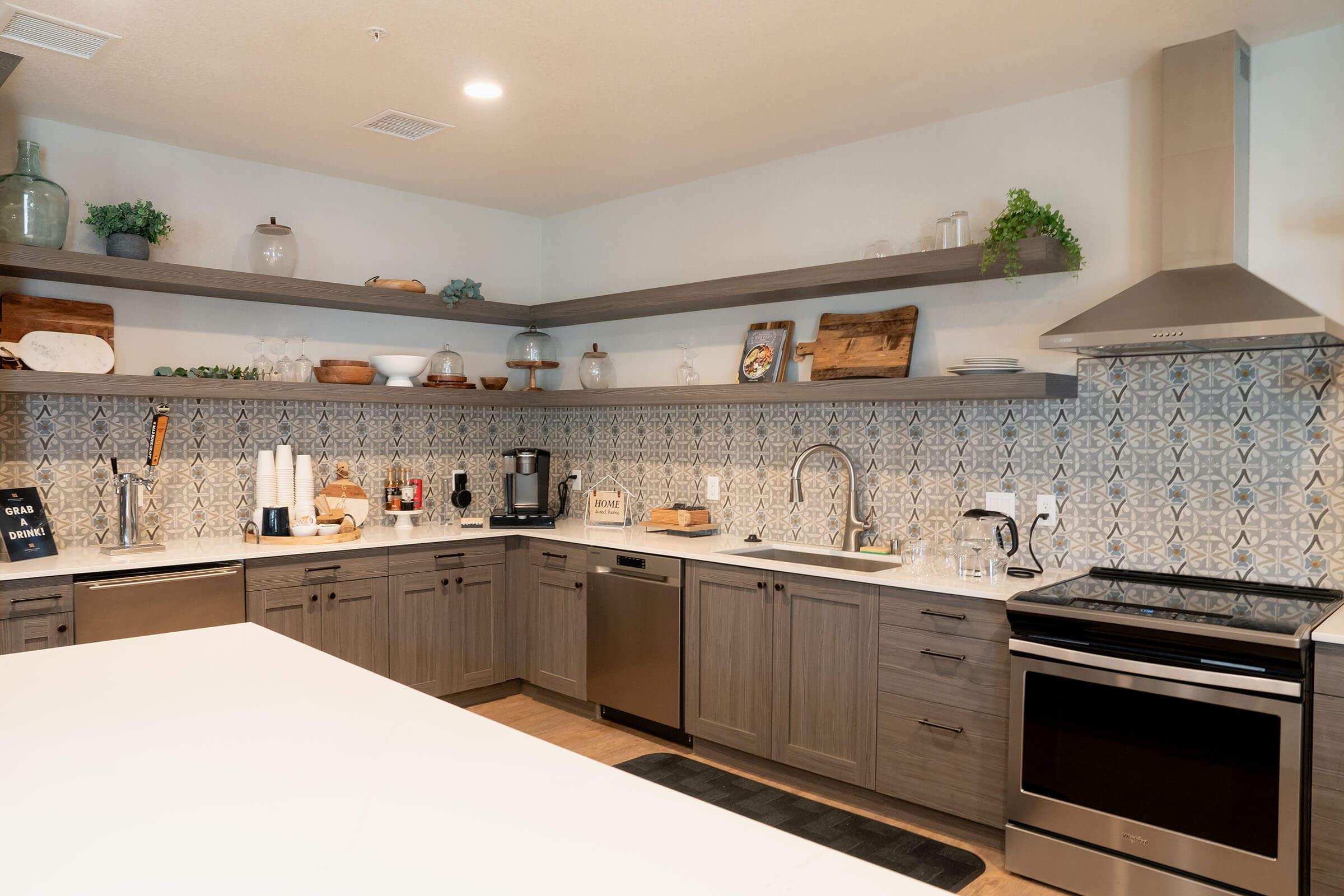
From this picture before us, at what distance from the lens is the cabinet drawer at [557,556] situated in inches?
171

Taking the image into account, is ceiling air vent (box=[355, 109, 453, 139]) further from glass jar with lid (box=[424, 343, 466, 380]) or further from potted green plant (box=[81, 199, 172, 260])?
glass jar with lid (box=[424, 343, 466, 380])

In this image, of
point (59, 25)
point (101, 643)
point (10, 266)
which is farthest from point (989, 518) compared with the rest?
point (10, 266)

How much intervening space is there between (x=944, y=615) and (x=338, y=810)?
236 cm

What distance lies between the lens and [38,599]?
128 inches

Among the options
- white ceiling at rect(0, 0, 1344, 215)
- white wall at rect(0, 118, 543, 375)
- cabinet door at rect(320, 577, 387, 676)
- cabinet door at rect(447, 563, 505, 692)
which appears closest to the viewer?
white ceiling at rect(0, 0, 1344, 215)

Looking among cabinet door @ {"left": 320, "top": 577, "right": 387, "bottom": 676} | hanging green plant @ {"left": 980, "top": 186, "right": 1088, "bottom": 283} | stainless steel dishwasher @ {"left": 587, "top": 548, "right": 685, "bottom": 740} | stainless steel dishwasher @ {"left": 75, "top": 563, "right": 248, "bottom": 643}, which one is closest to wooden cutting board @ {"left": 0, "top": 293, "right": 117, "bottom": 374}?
stainless steel dishwasher @ {"left": 75, "top": 563, "right": 248, "bottom": 643}

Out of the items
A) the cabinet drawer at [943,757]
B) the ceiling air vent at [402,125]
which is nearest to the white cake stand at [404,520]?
the ceiling air vent at [402,125]

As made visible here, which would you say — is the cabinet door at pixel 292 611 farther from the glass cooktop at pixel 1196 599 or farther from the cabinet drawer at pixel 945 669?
the glass cooktop at pixel 1196 599

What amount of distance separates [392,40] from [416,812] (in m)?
2.56

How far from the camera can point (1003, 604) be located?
297 centimetres

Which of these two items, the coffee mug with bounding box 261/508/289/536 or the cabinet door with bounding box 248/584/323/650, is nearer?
the cabinet door with bounding box 248/584/323/650

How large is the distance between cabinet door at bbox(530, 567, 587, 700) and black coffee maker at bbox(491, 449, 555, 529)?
33 cm

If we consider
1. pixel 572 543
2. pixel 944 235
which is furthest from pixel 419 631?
pixel 944 235

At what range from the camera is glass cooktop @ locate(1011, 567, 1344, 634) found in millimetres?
2502
